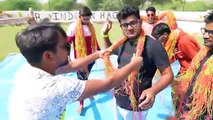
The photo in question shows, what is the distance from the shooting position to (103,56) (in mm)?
2633

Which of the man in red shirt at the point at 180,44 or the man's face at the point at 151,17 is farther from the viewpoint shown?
the man's face at the point at 151,17

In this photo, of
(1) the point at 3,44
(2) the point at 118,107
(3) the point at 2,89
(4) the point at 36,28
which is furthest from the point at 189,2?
(4) the point at 36,28

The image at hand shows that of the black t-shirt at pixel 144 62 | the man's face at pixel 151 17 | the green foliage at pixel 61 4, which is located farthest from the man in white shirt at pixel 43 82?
the green foliage at pixel 61 4

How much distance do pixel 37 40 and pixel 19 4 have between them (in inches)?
914

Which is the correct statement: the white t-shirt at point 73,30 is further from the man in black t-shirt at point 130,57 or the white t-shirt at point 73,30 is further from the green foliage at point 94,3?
the green foliage at point 94,3

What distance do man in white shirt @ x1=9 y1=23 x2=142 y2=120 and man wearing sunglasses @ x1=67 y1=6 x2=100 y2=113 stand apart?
3185 mm

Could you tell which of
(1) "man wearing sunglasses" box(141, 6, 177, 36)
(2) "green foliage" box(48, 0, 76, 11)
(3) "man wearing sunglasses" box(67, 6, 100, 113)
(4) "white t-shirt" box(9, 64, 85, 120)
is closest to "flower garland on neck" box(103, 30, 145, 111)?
(4) "white t-shirt" box(9, 64, 85, 120)

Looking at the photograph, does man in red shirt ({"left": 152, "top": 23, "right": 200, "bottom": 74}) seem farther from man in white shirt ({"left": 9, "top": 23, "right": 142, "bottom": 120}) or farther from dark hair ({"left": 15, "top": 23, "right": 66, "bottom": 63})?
dark hair ({"left": 15, "top": 23, "right": 66, "bottom": 63})

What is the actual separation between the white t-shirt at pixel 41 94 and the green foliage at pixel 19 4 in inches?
910

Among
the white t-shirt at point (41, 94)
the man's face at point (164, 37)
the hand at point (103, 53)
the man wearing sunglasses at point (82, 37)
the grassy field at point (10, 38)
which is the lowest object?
the grassy field at point (10, 38)

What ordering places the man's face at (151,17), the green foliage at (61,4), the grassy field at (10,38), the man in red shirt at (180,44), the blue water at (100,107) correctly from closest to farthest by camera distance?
1. the man in red shirt at (180,44)
2. the blue water at (100,107)
3. the man's face at (151,17)
4. the grassy field at (10,38)
5. the green foliage at (61,4)

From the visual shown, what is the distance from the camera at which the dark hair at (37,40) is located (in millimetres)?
1463

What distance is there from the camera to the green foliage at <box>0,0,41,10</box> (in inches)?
927

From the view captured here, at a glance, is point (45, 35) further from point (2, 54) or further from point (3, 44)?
point (3, 44)
